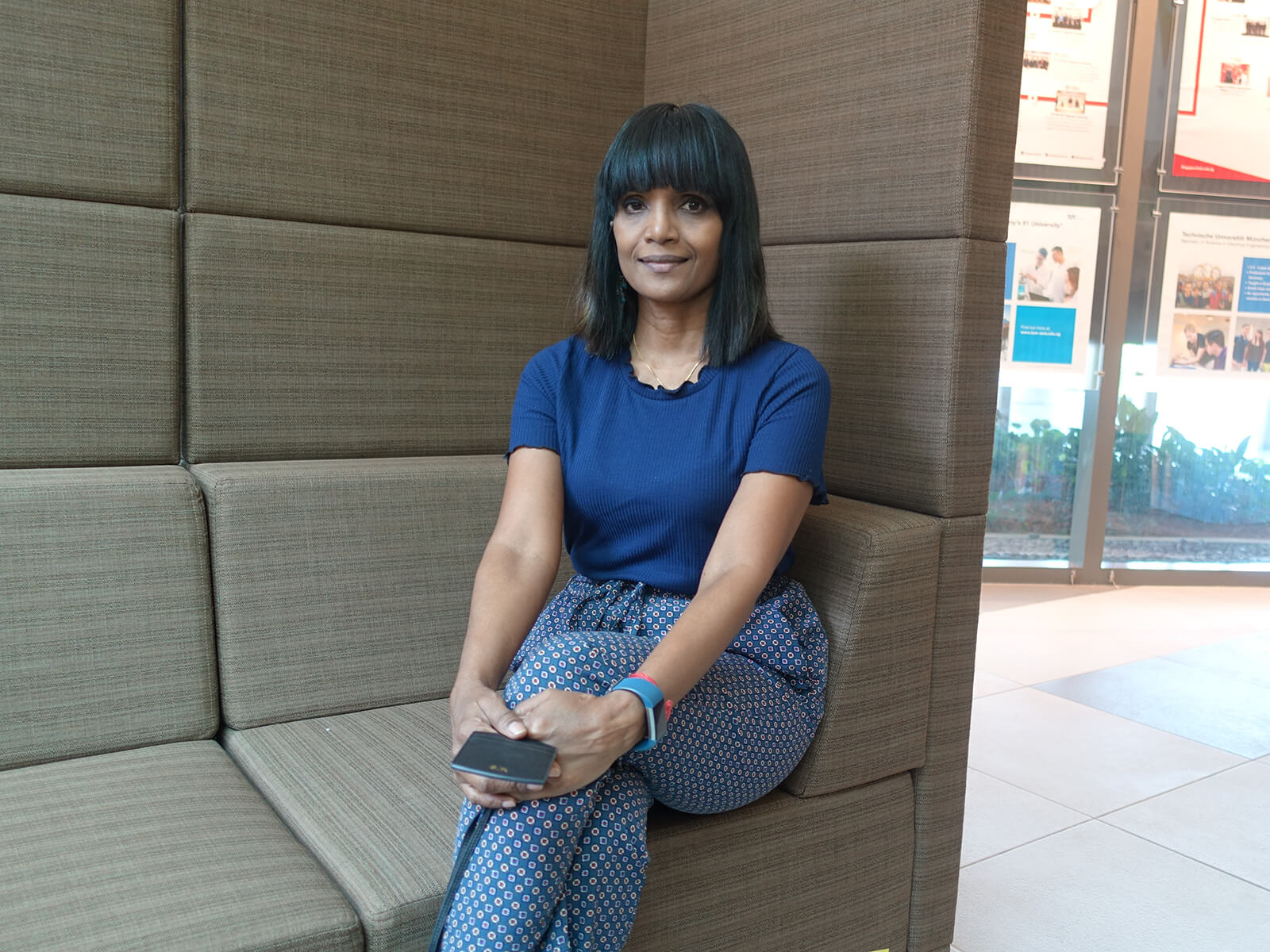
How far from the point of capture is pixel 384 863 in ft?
4.52

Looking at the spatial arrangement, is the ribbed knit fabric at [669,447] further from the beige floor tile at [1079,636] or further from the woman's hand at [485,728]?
the beige floor tile at [1079,636]

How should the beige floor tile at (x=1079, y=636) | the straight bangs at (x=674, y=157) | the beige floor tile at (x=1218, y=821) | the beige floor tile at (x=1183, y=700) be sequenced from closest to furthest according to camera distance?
the straight bangs at (x=674, y=157) → the beige floor tile at (x=1218, y=821) → the beige floor tile at (x=1183, y=700) → the beige floor tile at (x=1079, y=636)

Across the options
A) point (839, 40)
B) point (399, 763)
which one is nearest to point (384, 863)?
point (399, 763)

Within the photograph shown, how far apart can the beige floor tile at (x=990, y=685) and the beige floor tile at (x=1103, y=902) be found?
1.01 metres

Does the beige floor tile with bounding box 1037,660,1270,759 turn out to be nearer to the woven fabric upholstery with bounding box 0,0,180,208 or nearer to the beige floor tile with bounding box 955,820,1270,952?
the beige floor tile with bounding box 955,820,1270,952

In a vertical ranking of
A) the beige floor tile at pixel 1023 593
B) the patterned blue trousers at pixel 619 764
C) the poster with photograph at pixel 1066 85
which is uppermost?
the poster with photograph at pixel 1066 85

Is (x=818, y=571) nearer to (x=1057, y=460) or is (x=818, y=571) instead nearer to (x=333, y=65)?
(x=333, y=65)

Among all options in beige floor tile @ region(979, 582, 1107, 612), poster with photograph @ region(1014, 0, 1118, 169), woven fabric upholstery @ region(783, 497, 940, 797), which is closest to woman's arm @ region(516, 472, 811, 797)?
woven fabric upholstery @ region(783, 497, 940, 797)

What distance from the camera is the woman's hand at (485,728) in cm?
121

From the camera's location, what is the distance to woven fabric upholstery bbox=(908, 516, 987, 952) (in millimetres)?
1796

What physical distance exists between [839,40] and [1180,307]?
354cm

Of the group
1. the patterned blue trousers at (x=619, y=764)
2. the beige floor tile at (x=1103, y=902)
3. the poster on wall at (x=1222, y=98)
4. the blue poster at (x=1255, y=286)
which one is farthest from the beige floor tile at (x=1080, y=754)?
the poster on wall at (x=1222, y=98)

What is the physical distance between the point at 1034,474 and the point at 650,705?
399 centimetres

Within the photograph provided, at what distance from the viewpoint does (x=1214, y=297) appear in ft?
15.8
